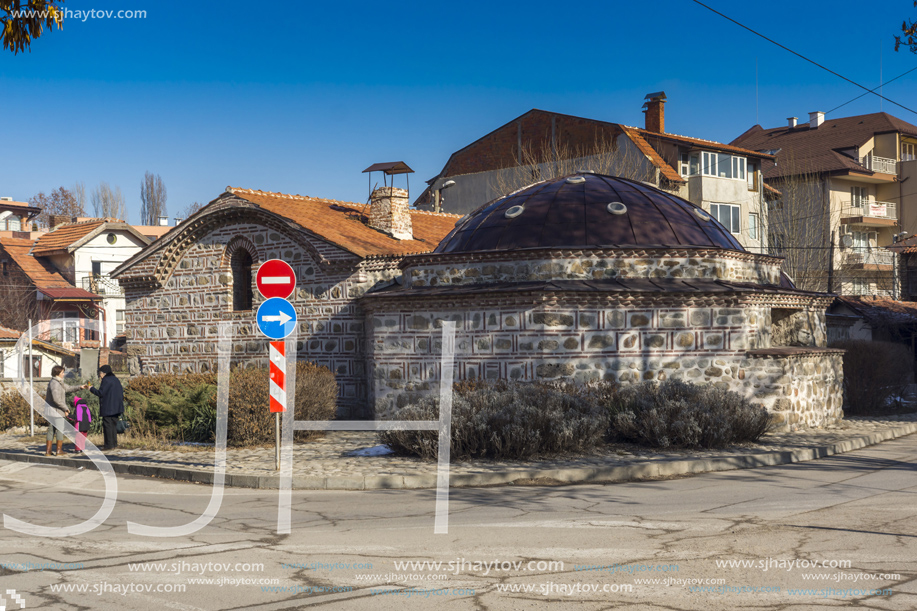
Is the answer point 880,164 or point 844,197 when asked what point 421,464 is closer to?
point 844,197

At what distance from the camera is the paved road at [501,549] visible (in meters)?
6.42

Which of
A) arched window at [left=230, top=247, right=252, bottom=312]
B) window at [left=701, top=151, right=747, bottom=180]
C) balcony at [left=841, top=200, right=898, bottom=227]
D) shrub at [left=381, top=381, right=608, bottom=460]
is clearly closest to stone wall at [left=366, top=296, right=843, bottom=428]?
shrub at [left=381, top=381, right=608, bottom=460]

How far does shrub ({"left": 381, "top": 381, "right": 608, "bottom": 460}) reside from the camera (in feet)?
46.2

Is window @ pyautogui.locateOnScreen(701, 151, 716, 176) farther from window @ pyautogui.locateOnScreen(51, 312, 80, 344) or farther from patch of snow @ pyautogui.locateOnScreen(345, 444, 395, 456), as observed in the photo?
window @ pyautogui.locateOnScreen(51, 312, 80, 344)

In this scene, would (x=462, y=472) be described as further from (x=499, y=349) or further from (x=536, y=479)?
(x=499, y=349)

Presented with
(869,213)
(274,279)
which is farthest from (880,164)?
(274,279)

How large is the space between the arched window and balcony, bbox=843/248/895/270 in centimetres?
3847

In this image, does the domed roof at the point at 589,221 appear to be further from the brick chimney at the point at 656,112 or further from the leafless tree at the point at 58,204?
the leafless tree at the point at 58,204

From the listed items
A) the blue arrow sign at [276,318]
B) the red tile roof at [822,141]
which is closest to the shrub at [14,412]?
the blue arrow sign at [276,318]

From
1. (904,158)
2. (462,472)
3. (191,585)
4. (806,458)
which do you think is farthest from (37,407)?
(904,158)

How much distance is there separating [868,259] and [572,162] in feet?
76.6

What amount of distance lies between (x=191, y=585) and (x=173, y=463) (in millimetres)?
7915

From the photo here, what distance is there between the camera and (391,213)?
26.4 m

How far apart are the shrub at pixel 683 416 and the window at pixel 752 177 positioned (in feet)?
104
